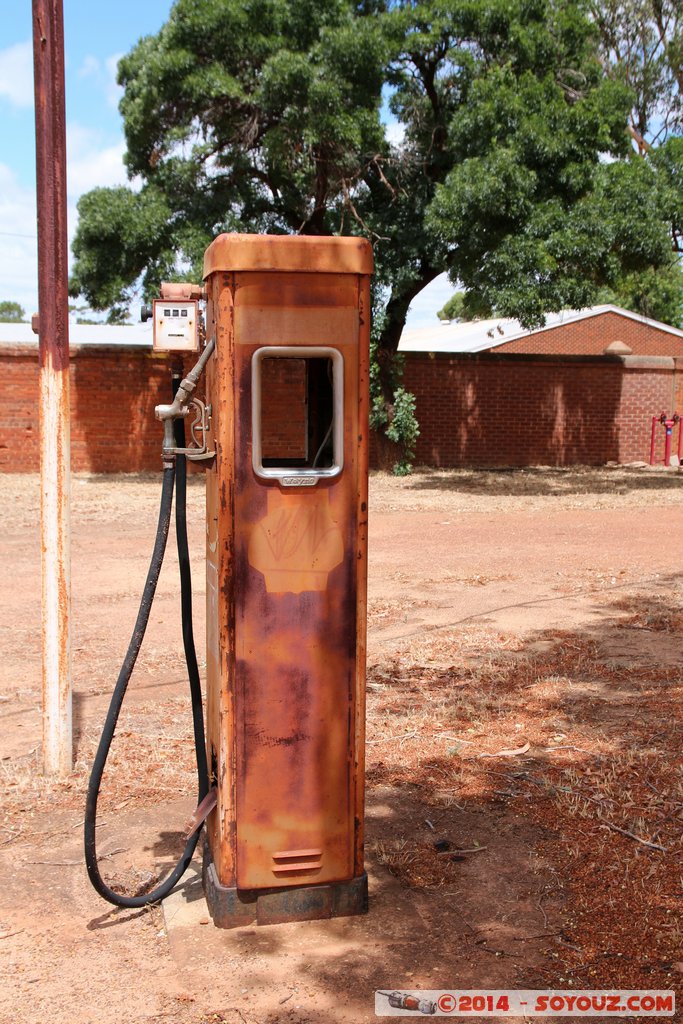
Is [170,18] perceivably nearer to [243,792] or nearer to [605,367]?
[605,367]

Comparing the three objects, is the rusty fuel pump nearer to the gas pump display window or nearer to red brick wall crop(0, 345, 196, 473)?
the gas pump display window

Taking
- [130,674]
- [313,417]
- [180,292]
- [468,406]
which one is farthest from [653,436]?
[130,674]

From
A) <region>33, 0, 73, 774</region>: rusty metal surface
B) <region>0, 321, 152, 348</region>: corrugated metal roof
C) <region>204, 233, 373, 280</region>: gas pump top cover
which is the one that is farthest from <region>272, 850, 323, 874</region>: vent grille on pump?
<region>0, 321, 152, 348</region>: corrugated metal roof

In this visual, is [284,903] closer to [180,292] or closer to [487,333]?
[180,292]

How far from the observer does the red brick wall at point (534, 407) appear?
20406mm

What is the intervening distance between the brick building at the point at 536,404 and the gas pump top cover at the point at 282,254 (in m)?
17.0

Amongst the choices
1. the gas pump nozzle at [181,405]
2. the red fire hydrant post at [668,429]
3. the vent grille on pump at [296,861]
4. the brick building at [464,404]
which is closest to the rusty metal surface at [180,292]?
the gas pump nozzle at [181,405]

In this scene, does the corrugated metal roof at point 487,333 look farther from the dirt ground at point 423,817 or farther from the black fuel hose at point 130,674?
the black fuel hose at point 130,674

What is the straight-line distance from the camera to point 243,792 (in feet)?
10.6

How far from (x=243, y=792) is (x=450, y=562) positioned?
23.2ft

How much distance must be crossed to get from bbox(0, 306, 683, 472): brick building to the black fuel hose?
1351cm

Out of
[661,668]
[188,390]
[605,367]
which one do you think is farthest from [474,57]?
[188,390]

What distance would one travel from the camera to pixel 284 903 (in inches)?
130

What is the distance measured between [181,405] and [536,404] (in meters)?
18.4
